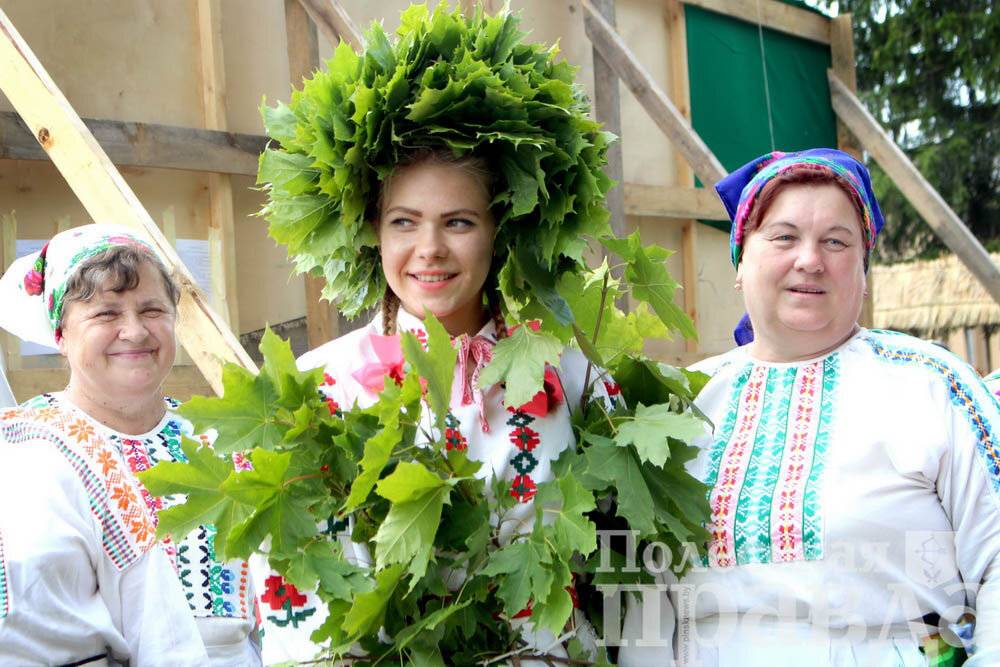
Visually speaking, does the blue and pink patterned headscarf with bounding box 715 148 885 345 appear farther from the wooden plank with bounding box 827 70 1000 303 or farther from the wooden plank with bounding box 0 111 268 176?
the wooden plank with bounding box 827 70 1000 303

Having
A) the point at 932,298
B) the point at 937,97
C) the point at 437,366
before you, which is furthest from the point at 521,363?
the point at 932,298

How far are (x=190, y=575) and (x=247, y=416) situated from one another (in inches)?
29.5

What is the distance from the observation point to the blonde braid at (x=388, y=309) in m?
2.13

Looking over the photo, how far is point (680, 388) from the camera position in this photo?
79.5 inches

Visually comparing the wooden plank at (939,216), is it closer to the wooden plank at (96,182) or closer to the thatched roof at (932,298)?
the wooden plank at (96,182)

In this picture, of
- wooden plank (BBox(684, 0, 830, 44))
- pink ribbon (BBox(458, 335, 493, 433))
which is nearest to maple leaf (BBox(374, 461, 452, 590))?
pink ribbon (BBox(458, 335, 493, 433))

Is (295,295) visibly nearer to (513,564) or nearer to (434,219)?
(434,219)

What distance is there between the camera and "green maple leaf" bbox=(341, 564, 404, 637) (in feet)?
5.47

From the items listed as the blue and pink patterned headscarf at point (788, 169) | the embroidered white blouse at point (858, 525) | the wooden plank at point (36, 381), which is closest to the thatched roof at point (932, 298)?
the wooden plank at point (36, 381)

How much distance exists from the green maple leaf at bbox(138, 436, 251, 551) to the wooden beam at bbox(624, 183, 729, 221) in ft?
13.7

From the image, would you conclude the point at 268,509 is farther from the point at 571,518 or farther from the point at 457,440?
the point at 571,518

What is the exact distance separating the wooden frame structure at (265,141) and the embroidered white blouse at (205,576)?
0.38 m

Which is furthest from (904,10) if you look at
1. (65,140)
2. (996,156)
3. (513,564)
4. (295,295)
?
(513,564)

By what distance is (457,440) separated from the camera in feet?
6.32
